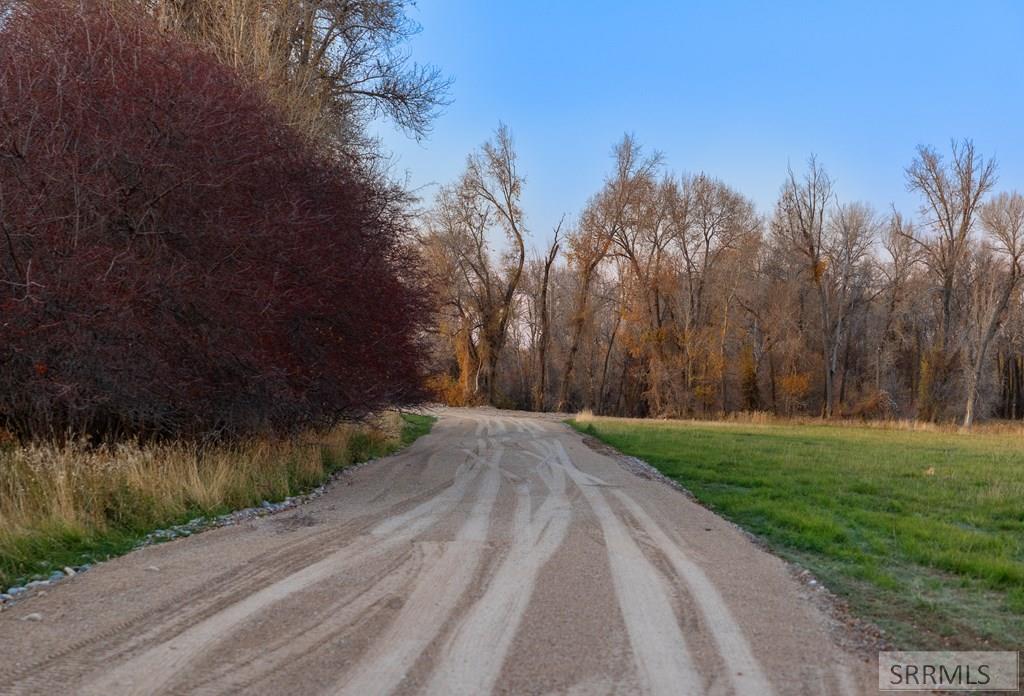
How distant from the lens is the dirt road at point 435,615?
174 inches

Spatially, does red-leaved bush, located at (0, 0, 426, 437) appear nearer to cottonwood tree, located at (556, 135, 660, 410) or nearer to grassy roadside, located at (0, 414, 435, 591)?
grassy roadside, located at (0, 414, 435, 591)

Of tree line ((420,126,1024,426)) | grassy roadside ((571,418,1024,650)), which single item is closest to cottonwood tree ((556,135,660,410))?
tree line ((420,126,1024,426))

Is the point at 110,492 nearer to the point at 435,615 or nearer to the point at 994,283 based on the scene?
the point at 435,615

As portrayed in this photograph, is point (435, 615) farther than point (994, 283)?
No

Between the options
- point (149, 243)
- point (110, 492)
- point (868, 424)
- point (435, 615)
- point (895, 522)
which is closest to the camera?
point (435, 615)

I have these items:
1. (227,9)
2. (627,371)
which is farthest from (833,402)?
(227,9)

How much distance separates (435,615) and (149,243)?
765cm

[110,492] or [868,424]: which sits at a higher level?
[868,424]

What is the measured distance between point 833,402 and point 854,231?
12.3 m

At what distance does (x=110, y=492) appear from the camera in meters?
8.77

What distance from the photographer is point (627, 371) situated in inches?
2445

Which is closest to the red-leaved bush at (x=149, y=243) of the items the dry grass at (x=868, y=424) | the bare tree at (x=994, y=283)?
the dry grass at (x=868, y=424)

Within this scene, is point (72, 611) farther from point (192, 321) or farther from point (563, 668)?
point (192, 321)

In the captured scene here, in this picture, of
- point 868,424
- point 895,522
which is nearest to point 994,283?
point 868,424
